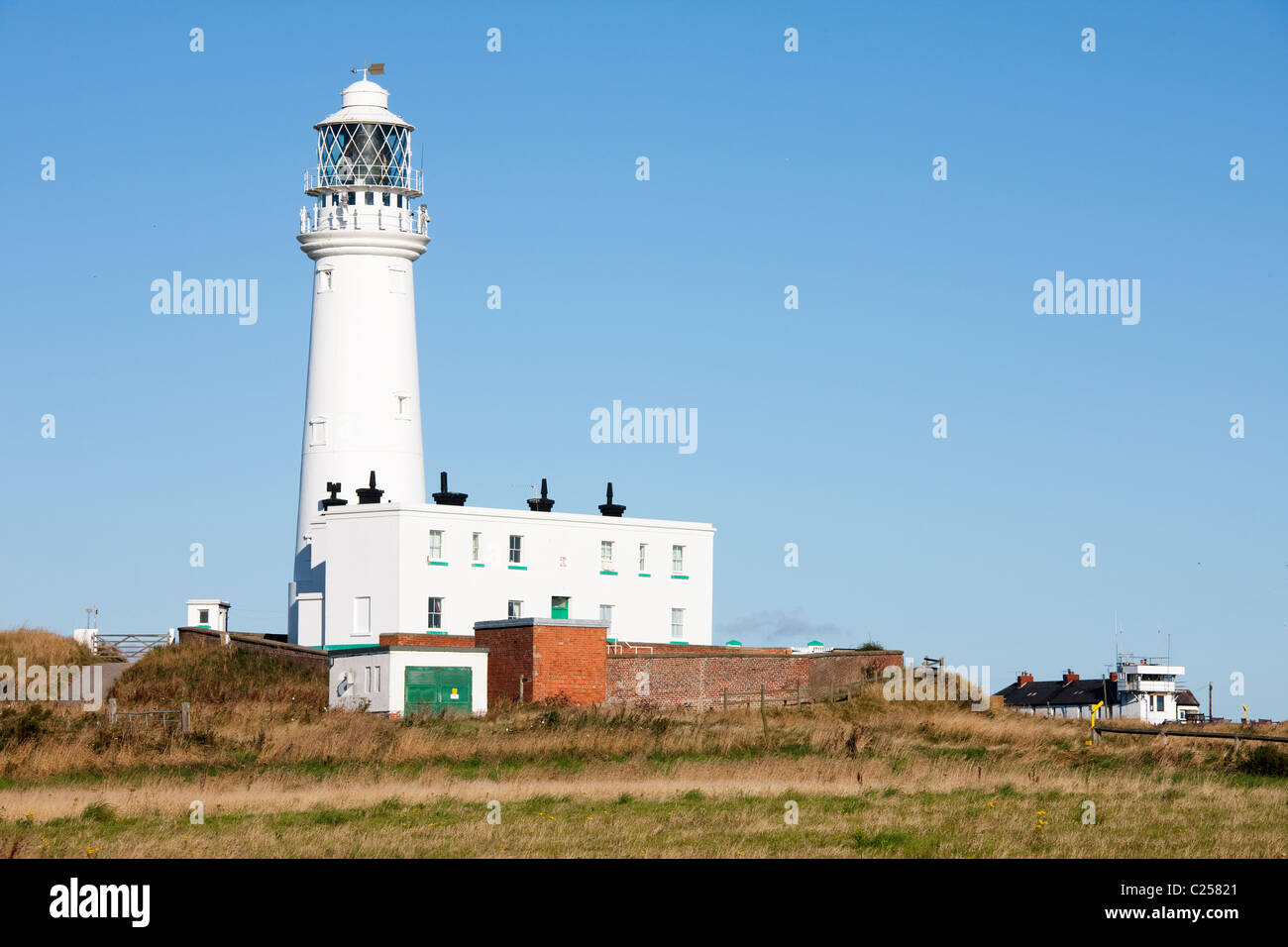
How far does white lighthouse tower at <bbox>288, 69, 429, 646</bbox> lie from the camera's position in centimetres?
5559

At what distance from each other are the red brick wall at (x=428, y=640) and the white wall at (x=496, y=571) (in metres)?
1.40

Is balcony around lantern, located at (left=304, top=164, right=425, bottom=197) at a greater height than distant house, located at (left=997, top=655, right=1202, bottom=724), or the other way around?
balcony around lantern, located at (left=304, top=164, right=425, bottom=197)

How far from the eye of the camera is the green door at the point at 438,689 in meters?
43.3

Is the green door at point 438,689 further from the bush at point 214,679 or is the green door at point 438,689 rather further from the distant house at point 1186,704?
the distant house at point 1186,704

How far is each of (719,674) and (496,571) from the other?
26.2 feet

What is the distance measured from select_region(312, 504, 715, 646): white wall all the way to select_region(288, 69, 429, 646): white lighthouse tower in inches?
132

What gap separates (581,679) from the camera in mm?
Result: 45500

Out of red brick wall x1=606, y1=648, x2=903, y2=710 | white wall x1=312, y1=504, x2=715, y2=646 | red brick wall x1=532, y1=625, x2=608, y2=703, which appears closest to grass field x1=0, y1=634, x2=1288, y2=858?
red brick wall x1=532, y1=625, x2=608, y2=703

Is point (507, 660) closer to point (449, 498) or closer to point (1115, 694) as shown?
point (449, 498)

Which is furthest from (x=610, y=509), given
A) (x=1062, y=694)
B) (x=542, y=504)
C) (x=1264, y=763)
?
(x=1062, y=694)

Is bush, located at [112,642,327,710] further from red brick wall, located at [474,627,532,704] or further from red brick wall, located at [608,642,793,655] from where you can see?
red brick wall, located at [608,642,793,655]

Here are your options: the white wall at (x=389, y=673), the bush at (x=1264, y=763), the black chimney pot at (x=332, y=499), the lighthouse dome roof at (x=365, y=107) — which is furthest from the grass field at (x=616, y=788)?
the lighthouse dome roof at (x=365, y=107)

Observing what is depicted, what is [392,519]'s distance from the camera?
165 feet
